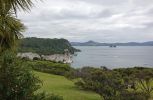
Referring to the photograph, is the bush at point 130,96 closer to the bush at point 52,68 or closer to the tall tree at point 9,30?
the tall tree at point 9,30

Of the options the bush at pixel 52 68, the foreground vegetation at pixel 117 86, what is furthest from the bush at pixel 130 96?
the bush at pixel 52 68

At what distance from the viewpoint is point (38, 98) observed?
356 inches

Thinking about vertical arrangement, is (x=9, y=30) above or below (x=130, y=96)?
above

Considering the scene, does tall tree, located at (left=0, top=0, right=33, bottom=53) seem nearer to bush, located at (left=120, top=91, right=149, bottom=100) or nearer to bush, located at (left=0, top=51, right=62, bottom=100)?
bush, located at (left=0, top=51, right=62, bottom=100)

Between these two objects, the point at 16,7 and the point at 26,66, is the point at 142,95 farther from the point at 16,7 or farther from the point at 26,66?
the point at 16,7

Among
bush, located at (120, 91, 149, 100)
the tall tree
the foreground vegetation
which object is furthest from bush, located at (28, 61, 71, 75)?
the tall tree

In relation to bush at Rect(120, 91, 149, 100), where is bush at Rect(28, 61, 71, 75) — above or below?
below

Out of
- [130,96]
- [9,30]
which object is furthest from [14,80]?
[130,96]

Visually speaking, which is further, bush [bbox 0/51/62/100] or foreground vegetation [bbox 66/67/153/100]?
foreground vegetation [bbox 66/67/153/100]

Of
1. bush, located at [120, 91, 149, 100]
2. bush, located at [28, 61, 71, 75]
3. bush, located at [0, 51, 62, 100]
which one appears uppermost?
bush, located at [0, 51, 62, 100]

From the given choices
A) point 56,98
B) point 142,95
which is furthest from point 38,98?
point 142,95

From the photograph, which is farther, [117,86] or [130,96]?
[117,86]

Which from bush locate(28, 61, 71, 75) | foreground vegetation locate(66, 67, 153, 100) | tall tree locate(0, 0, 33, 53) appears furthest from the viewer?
bush locate(28, 61, 71, 75)

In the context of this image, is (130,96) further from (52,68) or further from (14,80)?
(52,68)
